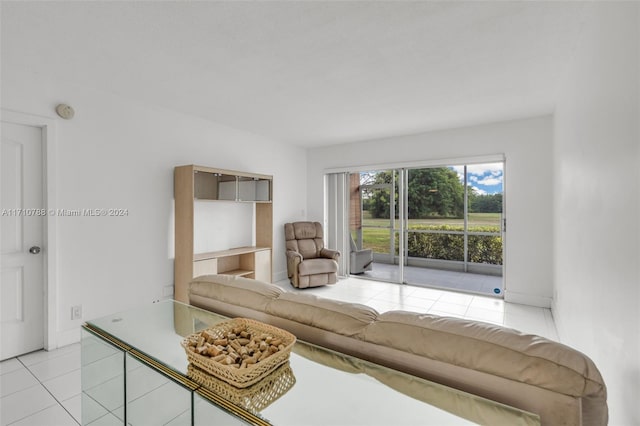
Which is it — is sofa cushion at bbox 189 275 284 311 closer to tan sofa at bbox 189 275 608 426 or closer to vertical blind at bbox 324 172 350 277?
tan sofa at bbox 189 275 608 426

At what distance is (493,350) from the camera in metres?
0.91

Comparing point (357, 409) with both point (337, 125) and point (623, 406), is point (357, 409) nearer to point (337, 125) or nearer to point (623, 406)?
point (623, 406)

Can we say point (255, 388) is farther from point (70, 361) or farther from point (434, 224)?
point (434, 224)

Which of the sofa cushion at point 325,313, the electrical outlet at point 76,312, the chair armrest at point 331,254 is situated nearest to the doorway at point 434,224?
the chair armrest at point 331,254

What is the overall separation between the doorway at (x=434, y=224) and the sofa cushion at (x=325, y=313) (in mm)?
4019

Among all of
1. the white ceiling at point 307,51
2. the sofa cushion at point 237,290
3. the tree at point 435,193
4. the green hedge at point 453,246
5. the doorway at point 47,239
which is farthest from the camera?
the tree at point 435,193

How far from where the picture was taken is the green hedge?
19.8 feet

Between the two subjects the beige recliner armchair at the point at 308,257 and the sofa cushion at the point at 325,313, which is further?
the beige recliner armchair at the point at 308,257

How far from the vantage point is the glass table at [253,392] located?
0.86 m

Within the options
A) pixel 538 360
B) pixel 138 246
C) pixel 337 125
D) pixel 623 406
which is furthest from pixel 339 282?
pixel 538 360

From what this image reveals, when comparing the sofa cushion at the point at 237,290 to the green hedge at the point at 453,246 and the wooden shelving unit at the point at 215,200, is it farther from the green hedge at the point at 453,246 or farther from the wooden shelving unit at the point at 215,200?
the green hedge at the point at 453,246

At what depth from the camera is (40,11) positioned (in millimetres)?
1921

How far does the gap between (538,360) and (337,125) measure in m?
4.00

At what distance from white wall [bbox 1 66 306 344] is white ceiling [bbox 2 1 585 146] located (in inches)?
8.1
